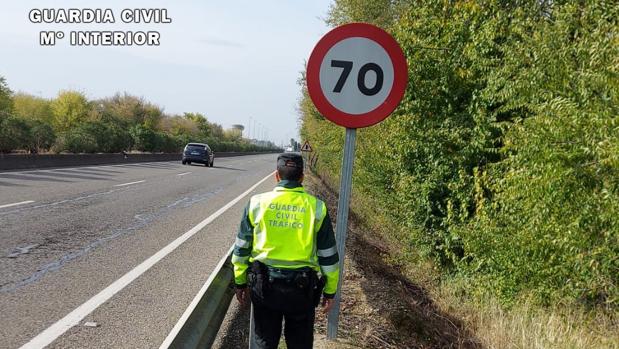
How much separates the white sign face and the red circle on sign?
0.02 meters

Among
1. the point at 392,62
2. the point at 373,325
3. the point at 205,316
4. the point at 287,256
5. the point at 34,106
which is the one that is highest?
the point at 34,106

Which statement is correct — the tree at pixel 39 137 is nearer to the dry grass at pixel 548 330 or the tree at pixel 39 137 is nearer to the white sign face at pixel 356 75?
the dry grass at pixel 548 330

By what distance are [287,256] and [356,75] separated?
1.36 metres

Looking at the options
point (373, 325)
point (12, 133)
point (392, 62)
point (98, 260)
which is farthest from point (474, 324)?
point (12, 133)

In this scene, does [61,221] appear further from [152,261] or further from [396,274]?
[396,274]

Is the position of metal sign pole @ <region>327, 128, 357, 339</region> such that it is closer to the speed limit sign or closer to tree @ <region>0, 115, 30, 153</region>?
the speed limit sign

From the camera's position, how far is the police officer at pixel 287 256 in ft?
9.92

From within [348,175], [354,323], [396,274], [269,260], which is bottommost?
[396,274]

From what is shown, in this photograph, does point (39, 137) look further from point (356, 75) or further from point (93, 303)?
point (356, 75)

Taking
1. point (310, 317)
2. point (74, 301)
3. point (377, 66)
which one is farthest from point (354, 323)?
point (74, 301)

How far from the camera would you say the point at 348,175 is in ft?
12.3

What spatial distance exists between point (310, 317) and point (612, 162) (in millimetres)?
2449

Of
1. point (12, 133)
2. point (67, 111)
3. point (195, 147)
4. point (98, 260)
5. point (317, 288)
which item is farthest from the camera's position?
point (67, 111)

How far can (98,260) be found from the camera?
265 inches
